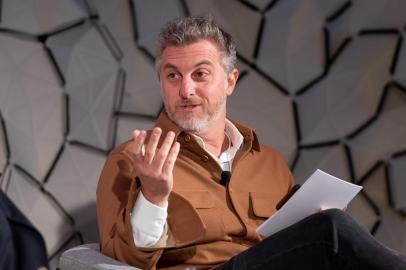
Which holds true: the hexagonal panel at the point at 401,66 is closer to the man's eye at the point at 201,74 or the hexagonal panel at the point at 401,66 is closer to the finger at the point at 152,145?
the man's eye at the point at 201,74

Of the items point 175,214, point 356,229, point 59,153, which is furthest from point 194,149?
point 59,153

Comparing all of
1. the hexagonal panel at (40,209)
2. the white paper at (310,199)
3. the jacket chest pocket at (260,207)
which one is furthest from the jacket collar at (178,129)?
the hexagonal panel at (40,209)

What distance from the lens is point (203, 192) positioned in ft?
6.46

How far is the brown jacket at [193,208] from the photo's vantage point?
1795 mm

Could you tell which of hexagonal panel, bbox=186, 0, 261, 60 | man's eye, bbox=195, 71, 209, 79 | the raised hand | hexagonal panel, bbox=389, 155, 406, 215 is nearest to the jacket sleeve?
the raised hand

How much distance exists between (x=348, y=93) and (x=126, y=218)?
55.3 inches

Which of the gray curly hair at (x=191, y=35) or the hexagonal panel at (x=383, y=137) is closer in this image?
the gray curly hair at (x=191, y=35)

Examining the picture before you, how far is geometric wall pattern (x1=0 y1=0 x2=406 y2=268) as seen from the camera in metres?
2.69

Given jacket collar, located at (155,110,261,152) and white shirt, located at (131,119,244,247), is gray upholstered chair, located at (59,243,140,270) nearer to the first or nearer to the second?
white shirt, located at (131,119,244,247)

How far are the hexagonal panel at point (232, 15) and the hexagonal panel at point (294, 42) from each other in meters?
0.05

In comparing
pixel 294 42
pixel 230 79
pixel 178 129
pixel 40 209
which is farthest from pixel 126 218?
pixel 294 42

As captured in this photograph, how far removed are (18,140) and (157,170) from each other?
1230 mm

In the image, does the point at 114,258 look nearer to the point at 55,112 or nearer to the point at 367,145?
the point at 55,112

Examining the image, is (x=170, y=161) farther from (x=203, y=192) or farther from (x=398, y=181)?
(x=398, y=181)
